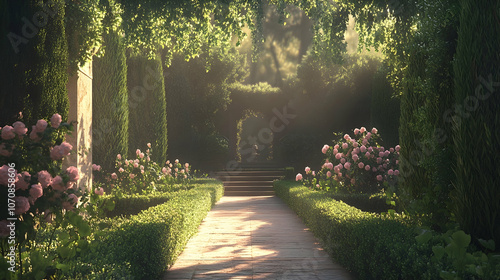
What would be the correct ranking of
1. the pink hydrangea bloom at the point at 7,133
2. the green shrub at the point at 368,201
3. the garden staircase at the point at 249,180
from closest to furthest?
the pink hydrangea bloom at the point at 7,133 → the green shrub at the point at 368,201 → the garden staircase at the point at 249,180

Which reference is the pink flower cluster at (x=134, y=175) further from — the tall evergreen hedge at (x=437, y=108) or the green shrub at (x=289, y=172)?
the tall evergreen hedge at (x=437, y=108)

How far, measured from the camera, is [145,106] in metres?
16.3

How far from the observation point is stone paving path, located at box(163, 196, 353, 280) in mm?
6004

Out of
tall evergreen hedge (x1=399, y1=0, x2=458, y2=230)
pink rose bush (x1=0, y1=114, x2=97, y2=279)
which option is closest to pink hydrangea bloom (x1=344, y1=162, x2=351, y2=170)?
tall evergreen hedge (x1=399, y1=0, x2=458, y2=230)

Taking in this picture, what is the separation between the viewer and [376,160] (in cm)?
1158

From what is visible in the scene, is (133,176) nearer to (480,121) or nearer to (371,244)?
(371,244)

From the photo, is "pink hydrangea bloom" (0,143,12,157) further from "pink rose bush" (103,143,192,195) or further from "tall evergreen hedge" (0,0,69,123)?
"pink rose bush" (103,143,192,195)

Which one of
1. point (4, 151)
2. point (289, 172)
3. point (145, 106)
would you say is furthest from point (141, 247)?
point (289, 172)

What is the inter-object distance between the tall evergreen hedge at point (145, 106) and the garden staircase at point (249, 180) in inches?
167

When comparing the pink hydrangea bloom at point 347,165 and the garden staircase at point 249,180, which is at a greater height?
the pink hydrangea bloom at point 347,165

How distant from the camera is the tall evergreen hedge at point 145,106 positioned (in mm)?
16016

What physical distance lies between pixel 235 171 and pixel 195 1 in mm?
14024

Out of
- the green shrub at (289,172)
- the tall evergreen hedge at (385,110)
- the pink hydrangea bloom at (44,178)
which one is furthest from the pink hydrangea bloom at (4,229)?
the green shrub at (289,172)

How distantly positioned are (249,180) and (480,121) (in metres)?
16.9
